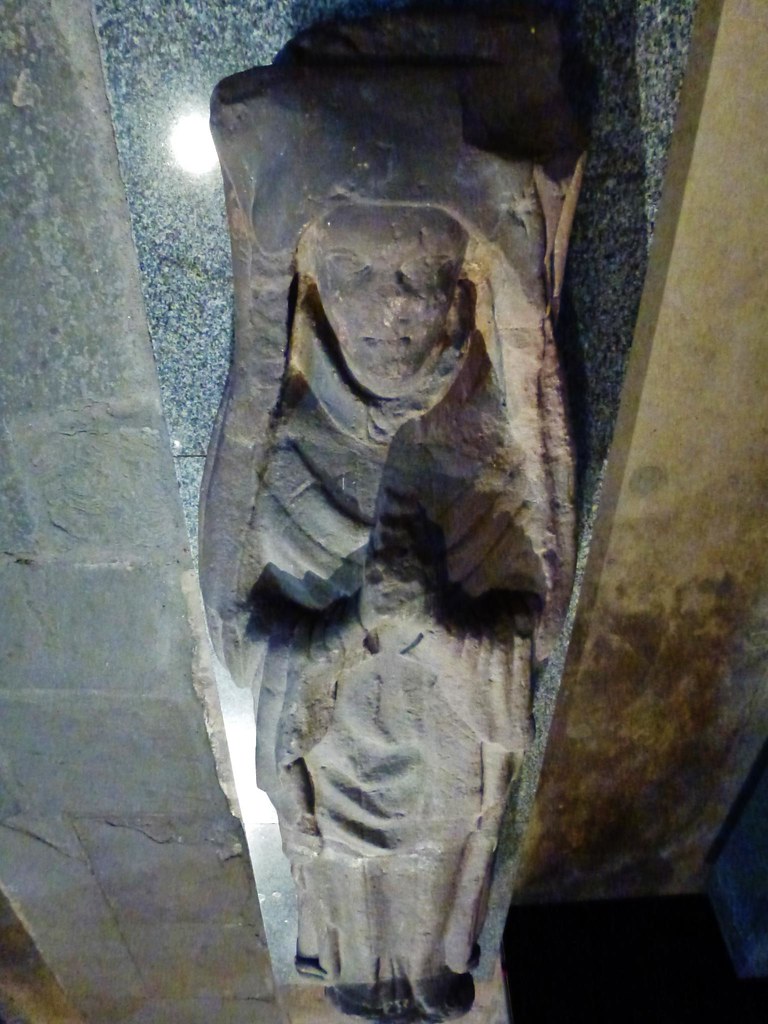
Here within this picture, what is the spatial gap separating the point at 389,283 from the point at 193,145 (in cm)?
37

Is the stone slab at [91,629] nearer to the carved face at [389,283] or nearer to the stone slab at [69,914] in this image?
the stone slab at [69,914]

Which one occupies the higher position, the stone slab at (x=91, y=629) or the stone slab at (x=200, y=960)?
the stone slab at (x=91, y=629)

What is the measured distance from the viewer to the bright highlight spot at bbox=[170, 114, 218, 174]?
1.06 metres

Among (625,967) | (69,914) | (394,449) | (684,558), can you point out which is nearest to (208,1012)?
(69,914)

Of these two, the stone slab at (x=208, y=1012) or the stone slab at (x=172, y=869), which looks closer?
the stone slab at (x=172, y=869)

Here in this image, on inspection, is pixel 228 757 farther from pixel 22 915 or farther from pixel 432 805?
pixel 22 915

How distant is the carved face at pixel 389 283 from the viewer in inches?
36.2

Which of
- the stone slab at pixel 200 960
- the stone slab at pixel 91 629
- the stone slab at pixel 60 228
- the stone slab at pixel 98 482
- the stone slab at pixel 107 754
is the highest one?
the stone slab at pixel 60 228

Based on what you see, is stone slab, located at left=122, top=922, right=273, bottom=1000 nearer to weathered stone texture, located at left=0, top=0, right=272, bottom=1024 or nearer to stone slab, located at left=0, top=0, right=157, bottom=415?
weathered stone texture, located at left=0, top=0, right=272, bottom=1024

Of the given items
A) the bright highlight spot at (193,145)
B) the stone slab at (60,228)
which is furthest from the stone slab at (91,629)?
the bright highlight spot at (193,145)

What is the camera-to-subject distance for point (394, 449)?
1143 millimetres

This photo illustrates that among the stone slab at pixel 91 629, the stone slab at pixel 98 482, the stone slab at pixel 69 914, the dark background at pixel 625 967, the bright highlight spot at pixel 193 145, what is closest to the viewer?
the bright highlight spot at pixel 193 145

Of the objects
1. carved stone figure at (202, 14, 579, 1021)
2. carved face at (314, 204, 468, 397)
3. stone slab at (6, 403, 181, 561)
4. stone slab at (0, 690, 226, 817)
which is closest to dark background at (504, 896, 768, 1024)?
carved stone figure at (202, 14, 579, 1021)

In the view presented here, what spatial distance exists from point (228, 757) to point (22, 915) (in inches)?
40.3
